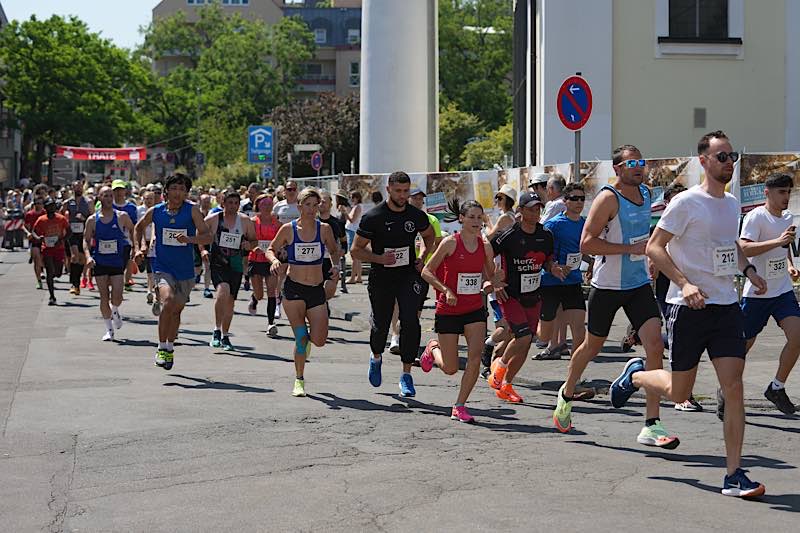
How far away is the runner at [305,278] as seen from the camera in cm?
1161

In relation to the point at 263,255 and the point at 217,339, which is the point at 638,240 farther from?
the point at 263,255

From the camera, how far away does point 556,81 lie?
24969 millimetres

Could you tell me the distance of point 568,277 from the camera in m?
11.9

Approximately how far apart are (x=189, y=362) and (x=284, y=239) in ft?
8.82

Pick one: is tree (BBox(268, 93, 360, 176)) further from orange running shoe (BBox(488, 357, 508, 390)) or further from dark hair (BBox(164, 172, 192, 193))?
orange running shoe (BBox(488, 357, 508, 390))

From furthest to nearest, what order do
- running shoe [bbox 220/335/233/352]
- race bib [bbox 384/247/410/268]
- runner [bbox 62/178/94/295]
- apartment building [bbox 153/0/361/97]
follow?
apartment building [bbox 153/0/361/97]
runner [bbox 62/178/94/295]
running shoe [bbox 220/335/233/352]
race bib [bbox 384/247/410/268]

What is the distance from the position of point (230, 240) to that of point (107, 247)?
1778mm

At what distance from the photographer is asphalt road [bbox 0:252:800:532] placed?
6.78m

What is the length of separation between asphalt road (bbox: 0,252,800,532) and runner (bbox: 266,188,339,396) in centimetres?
49

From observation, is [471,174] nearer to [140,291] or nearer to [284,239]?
[140,291]

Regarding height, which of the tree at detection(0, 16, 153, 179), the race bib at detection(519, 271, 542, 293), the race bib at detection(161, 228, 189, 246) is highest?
the tree at detection(0, 16, 153, 179)

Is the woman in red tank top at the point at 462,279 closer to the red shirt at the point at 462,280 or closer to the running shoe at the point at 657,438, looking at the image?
the red shirt at the point at 462,280

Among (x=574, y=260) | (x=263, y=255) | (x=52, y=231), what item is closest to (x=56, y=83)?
(x=52, y=231)

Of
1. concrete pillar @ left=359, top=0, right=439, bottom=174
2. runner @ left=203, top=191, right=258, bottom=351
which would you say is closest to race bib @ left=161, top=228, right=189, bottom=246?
runner @ left=203, top=191, right=258, bottom=351
